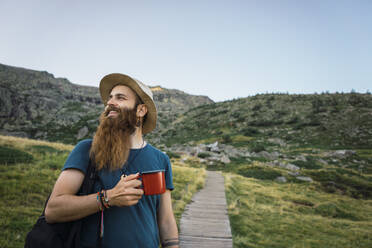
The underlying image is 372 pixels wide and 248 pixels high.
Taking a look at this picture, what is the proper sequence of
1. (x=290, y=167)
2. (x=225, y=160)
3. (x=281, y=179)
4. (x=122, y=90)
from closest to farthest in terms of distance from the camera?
(x=122, y=90)
(x=281, y=179)
(x=290, y=167)
(x=225, y=160)

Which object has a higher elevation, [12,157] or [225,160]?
[12,157]

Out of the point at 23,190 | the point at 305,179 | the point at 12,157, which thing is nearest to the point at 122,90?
the point at 23,190

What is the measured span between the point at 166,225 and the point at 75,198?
2.92 feet

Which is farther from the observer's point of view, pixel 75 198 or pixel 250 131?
pixel 250 131

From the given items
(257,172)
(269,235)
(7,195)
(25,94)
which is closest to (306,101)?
(257,172)

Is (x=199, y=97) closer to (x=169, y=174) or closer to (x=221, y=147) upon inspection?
(x=221, y=147)

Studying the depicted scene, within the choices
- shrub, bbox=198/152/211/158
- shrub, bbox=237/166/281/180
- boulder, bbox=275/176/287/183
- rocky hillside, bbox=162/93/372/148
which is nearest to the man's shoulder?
boulder, bbox=275/176/287/183

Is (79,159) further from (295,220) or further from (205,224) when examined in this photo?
(295,220)

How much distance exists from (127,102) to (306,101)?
49582 millimetres

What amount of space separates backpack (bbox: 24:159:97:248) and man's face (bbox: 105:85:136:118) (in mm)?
655

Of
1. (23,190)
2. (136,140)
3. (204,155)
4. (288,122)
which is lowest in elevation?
(204,155)

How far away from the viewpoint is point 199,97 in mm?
124125

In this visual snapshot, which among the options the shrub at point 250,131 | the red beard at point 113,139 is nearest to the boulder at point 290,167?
the shrub at point 250,131

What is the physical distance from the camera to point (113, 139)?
1692mm
